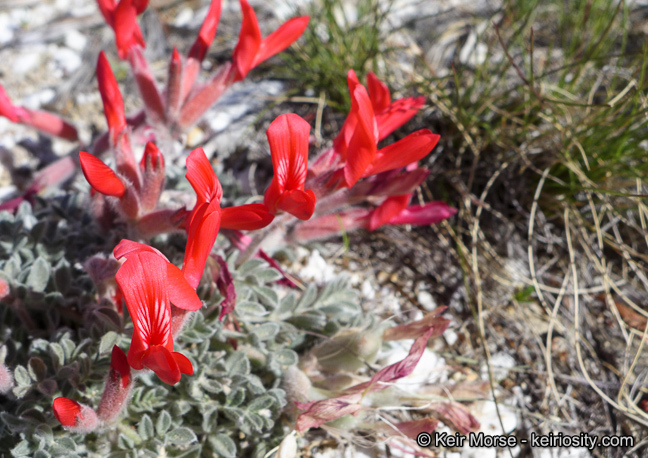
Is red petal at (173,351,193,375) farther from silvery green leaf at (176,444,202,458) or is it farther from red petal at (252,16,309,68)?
red petal at (252,16,309,68)

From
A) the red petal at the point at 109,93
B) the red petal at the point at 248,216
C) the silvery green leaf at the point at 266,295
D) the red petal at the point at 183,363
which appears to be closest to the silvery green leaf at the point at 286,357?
the silvery green leaf at the point at 266,295

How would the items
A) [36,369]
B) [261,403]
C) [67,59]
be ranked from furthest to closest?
1. [67,59]
2. [261,403]
3. [36,369]

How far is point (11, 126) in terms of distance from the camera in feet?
9.77

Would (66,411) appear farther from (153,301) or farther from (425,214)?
(425,214)

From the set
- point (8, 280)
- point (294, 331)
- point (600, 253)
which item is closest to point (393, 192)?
point (294, 331)

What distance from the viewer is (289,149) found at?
1.50 m

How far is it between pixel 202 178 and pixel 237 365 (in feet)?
2.60

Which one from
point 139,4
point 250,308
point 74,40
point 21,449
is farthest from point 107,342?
point 74,40

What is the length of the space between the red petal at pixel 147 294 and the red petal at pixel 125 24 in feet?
4.37

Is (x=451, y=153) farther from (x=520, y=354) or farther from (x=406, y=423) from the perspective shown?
(x=406, y=423)

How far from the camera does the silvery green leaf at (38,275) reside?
1917 millimetres

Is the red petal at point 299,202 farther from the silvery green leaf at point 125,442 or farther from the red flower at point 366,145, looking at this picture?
the silvery green leaf at point 125,442

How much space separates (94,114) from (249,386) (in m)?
2.07

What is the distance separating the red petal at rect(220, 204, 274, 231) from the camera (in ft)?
4.83
